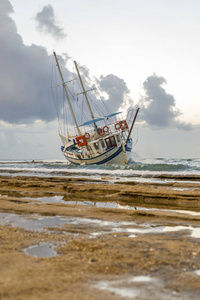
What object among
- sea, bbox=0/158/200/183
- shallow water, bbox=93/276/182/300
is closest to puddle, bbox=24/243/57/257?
shallow water, bbox=93/276/182/300

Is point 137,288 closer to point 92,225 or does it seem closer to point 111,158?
A: point 92,225

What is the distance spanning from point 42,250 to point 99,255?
1.20 meters

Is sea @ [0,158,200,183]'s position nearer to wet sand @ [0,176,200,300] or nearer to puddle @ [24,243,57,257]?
wet sand @ [0,176,200,300]

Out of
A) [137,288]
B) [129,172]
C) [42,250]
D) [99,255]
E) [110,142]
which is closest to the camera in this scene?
[137,288]

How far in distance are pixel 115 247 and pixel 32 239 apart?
194 cm

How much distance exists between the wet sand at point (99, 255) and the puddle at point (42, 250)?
0.28ft

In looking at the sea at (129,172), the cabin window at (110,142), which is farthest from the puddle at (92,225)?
the cabin window at (110,142)

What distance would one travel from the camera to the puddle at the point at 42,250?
520 cm

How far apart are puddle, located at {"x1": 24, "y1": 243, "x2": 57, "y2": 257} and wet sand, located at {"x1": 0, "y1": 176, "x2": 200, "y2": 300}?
0.28 ft

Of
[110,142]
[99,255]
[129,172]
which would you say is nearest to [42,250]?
[99,255]

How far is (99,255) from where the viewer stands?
16.5 ft

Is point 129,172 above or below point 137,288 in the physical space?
below

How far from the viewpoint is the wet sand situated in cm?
365

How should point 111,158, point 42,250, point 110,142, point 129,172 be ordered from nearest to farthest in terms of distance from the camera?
point 42,250
point 129,172
point 111,158
point 110,142
